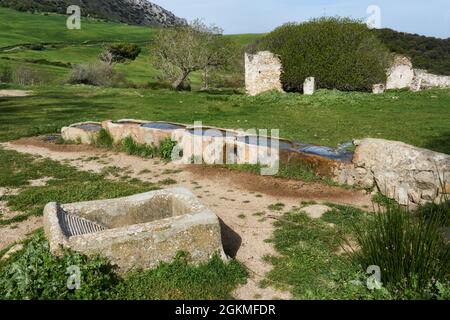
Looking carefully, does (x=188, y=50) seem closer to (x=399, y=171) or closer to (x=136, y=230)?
(x=399, y=171)

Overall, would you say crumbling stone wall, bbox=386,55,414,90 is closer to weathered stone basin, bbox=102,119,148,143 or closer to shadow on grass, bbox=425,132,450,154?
shadow on grass, bbox=425,132,450,154

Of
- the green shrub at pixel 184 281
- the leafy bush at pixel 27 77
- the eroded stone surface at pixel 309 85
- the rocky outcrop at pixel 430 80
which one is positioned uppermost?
the leafy bush at pixel 27 77

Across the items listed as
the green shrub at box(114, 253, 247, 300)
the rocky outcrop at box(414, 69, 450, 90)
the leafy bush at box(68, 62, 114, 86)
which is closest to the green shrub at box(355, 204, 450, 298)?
the green shrub at box(114, 253, 247, 300)

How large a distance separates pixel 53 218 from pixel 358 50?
2962 centimetres

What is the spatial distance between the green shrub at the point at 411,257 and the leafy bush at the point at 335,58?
27747 millimetres

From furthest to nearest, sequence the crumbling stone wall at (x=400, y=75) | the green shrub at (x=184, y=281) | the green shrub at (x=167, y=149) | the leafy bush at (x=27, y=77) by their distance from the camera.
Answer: the leafy bush at (x=27, y=77) < the crumbling stone wall at (x=400, y=75) < the green shrub at (x=167, y=149) < the green shrub at (x=184, y=281)

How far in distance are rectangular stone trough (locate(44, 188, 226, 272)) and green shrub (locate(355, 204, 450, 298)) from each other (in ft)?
7.63

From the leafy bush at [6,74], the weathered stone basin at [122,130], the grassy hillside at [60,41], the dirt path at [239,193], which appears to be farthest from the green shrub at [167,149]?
the leafy bush at [6,74]

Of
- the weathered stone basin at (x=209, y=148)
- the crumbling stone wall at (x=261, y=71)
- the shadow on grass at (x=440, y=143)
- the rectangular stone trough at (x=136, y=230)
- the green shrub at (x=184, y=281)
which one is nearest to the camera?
the green shrub at (x=184, y=281)

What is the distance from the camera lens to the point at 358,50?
31.7 metres

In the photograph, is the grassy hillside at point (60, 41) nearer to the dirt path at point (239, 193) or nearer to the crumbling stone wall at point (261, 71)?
the crumbling stone wall at point (261, 71)

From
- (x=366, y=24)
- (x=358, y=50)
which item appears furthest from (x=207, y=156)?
(x=366, y=24)

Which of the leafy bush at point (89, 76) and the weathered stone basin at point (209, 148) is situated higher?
the leafy bush at point (89, 76)

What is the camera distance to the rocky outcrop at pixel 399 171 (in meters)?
8.45
